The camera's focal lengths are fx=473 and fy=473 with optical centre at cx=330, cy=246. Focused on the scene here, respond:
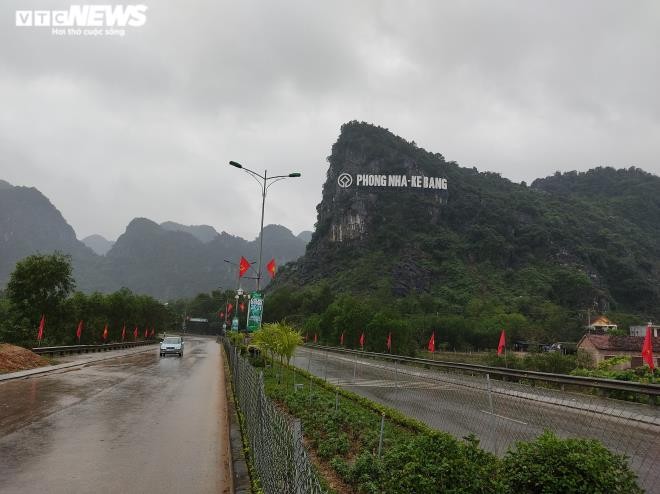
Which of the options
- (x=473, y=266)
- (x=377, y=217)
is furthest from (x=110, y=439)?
(x=377, y=217)

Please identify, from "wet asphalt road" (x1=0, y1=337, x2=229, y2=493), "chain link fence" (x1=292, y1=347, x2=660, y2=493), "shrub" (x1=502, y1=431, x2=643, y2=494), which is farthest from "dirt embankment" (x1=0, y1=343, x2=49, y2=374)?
"shrub" (x1=502, y1=431, x2=643, y2=494)

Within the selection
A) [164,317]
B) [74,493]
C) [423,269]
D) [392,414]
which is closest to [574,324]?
[423,269]

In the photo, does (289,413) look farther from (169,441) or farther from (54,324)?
(54,324)

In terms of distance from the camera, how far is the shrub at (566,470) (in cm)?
388

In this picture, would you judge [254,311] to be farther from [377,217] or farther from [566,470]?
[377,217]

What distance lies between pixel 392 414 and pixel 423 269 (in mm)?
147152

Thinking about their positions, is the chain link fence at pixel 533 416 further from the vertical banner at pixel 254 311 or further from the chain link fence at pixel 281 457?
the vertical banner at pixel 254 311

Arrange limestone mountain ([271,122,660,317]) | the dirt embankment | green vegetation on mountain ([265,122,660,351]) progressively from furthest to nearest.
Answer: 1. limestone mountain ([271,122,660,317])
2. green vegetation on mountain ([265,122,660,351])
3. the dirt embankment

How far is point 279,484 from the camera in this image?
426cm

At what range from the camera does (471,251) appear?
168m

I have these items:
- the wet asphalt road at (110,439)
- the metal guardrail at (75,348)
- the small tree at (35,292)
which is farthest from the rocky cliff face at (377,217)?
the wet asphalt road at (110,439)

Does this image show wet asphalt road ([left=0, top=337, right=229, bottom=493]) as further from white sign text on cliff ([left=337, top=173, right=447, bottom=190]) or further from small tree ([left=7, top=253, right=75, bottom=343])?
white sign text on cliff ([left=337, top=173, right=447, bottom=190])

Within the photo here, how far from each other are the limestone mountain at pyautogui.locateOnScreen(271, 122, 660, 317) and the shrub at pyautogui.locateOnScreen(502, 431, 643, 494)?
121935mm

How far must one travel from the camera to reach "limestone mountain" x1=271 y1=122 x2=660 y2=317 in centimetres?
14062
